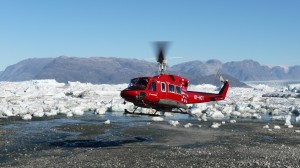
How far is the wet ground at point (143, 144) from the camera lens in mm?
17562

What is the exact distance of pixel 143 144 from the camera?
22.1 metres

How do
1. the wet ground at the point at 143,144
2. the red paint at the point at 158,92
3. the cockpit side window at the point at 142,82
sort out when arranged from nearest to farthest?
the wet ground at the point at 143,144 → the red paint at the point at 158,92 → the cockpit side window at the point at 142,82

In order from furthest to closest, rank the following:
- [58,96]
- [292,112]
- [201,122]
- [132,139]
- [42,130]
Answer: [58,96]
[292,112]
[201,122]
[42,130]
[132,139]

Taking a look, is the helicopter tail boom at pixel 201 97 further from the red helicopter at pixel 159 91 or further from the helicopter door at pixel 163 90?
the helicopter door at pixel 163 90

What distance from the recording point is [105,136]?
25250mm

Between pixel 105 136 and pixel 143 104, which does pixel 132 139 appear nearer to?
pixel 105 136

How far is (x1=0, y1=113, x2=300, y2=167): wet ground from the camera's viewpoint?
57.6 feet

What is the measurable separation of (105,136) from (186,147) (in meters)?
6.57

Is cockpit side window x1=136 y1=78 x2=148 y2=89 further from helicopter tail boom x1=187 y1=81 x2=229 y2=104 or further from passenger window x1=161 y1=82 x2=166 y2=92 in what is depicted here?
helicopter tail boom x1=187 y1=81 x2=229 y2=104

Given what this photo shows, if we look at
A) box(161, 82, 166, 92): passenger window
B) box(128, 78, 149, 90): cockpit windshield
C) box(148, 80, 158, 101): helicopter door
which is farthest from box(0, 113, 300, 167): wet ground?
box(128, 78, 149, 90): cockpit windshield

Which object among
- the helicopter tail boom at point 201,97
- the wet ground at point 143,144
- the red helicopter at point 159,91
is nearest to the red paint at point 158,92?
the red helicopter at point 159,91

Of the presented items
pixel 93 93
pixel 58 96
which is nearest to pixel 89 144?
pixel 58 96

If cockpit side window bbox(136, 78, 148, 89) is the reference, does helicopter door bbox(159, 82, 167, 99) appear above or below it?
below

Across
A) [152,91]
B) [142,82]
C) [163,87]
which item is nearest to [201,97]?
[163,87]
